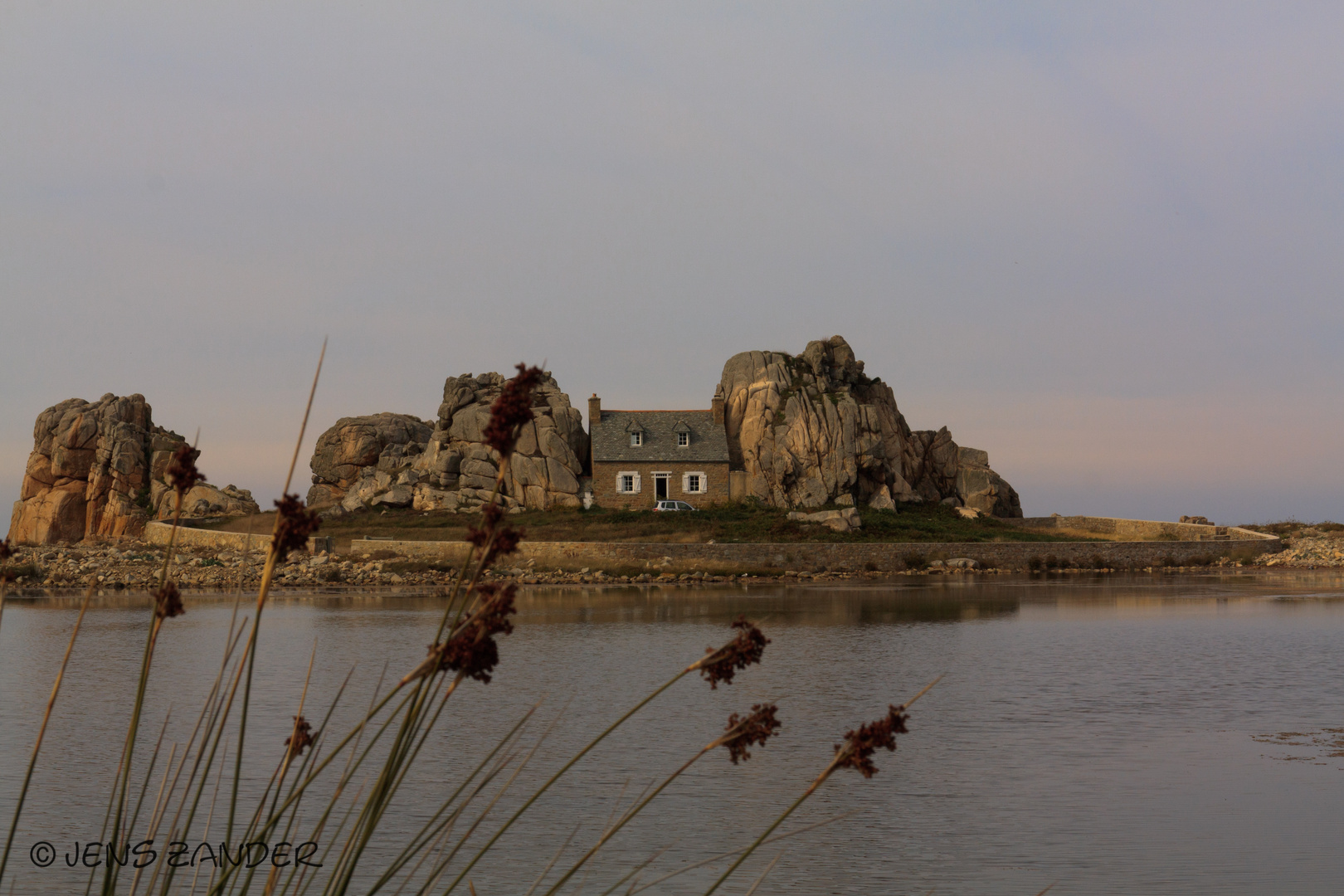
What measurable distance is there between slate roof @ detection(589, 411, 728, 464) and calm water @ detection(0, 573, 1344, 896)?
67.2 feet

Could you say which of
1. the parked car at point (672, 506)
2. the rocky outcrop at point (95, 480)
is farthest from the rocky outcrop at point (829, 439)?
the rocky outcrop at point (95, 480)

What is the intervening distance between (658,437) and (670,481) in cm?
239

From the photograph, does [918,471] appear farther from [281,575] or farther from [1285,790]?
[1285,790]

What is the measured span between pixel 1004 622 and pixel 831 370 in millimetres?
27177

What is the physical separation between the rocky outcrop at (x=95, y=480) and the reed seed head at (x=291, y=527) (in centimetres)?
5617

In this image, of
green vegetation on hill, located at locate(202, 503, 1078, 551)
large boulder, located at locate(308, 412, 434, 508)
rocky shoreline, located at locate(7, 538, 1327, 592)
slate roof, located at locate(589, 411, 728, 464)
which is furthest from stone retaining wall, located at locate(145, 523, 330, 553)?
slate roof, located at locate(589, 411, 728, 464)

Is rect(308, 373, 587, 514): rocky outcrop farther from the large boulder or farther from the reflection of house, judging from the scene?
the reflection of house

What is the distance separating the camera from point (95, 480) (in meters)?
56.8

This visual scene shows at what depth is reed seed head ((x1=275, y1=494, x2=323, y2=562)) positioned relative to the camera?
2336mm

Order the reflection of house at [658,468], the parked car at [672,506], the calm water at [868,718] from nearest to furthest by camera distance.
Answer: the calm water at [868,718] < the parked car at [672,506] < the reflection of house at [658,468]

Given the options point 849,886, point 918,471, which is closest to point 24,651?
point 849,886

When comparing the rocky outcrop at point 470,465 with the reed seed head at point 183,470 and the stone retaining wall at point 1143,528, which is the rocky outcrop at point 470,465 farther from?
the reed seed head at point 183,470

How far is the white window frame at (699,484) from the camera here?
165 feet

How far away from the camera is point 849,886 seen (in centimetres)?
861
